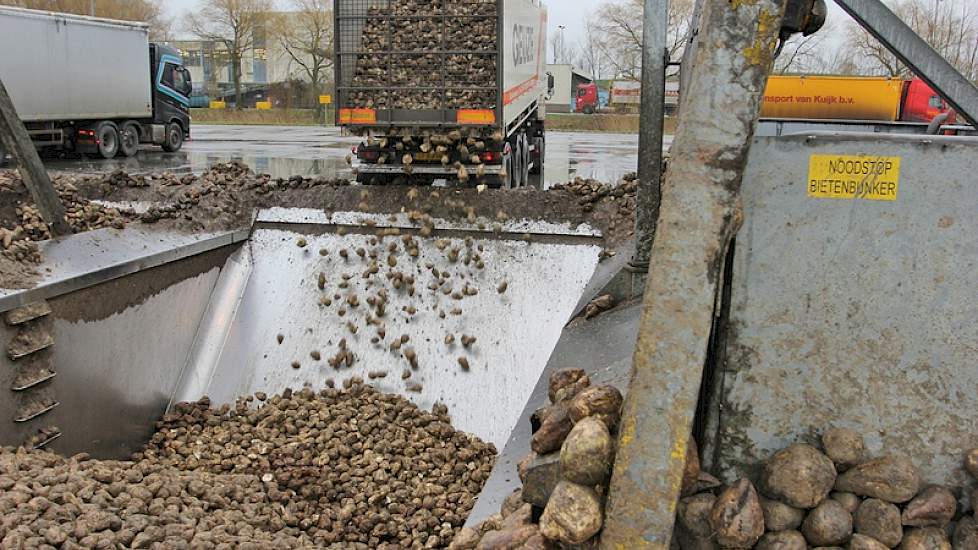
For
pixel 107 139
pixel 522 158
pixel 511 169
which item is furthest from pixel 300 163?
pixel 511 169

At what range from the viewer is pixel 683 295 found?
1.94 meters

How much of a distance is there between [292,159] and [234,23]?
3050 centimetres

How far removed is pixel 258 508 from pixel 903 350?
2.73 meters

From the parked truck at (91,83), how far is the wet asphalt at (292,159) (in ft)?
1.59

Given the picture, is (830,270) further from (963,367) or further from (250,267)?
(250,267)

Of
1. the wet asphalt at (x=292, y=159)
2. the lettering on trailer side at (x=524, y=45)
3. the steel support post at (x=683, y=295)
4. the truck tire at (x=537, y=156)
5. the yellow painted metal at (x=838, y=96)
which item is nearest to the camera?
the steel support post at (x=683, y=295)

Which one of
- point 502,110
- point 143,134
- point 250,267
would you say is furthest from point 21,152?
point 143,134

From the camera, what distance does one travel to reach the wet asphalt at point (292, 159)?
13.4m

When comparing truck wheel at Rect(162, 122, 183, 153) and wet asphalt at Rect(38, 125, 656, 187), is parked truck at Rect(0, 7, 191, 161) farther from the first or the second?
wet asphalt at Rect(38, 125, 656, 187)

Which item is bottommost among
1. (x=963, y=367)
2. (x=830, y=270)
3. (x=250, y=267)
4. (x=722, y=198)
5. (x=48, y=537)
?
(x=48, y=537)

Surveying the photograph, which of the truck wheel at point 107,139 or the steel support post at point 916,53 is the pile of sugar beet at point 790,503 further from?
the truck wheel at point 107,139

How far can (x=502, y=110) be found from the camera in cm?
689

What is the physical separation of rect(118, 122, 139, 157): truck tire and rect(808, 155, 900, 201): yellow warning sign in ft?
55.9

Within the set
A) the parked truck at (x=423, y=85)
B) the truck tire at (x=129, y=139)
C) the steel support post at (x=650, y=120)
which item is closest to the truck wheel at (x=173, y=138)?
the truck tire at (x=129, y=139)
